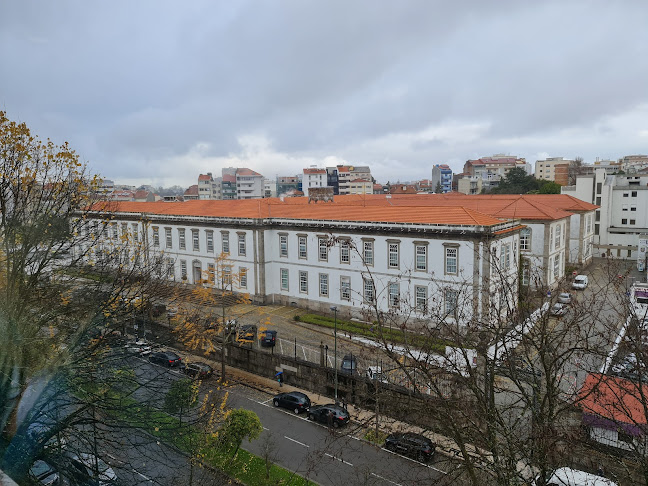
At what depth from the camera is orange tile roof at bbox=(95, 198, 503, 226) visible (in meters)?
27.8

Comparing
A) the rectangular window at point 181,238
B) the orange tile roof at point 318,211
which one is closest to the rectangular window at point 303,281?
the orange tile roof at point 318,211

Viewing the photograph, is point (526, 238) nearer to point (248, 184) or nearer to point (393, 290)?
point (393, 290)

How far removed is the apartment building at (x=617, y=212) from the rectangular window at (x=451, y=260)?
32985 millimetres

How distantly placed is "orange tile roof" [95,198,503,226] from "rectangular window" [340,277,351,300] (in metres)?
3.94

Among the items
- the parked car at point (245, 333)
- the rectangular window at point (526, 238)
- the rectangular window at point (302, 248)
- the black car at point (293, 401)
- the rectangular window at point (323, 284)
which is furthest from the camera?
the rectangular window at point (526, 238)

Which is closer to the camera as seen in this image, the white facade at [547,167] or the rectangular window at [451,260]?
the rectangular window at [451,260]

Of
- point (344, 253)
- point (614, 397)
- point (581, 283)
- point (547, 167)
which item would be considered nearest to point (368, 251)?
point (344, 253)

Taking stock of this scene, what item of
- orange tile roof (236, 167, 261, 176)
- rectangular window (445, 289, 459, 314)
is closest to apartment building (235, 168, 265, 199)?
orange tile roof (236, 167, 261, 176)

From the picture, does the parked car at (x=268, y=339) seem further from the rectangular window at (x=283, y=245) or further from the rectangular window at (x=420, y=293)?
the rectangular window at (x=283, y=245)

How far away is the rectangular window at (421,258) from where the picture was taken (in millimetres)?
27781

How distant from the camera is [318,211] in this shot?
34.4 m

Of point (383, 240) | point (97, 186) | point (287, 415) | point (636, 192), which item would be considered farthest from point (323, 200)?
point (636, 192)

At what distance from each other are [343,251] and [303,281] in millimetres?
4090

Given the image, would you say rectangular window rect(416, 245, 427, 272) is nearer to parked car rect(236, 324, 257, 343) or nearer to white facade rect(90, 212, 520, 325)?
white facade rect(90, 212, 520, 325)
